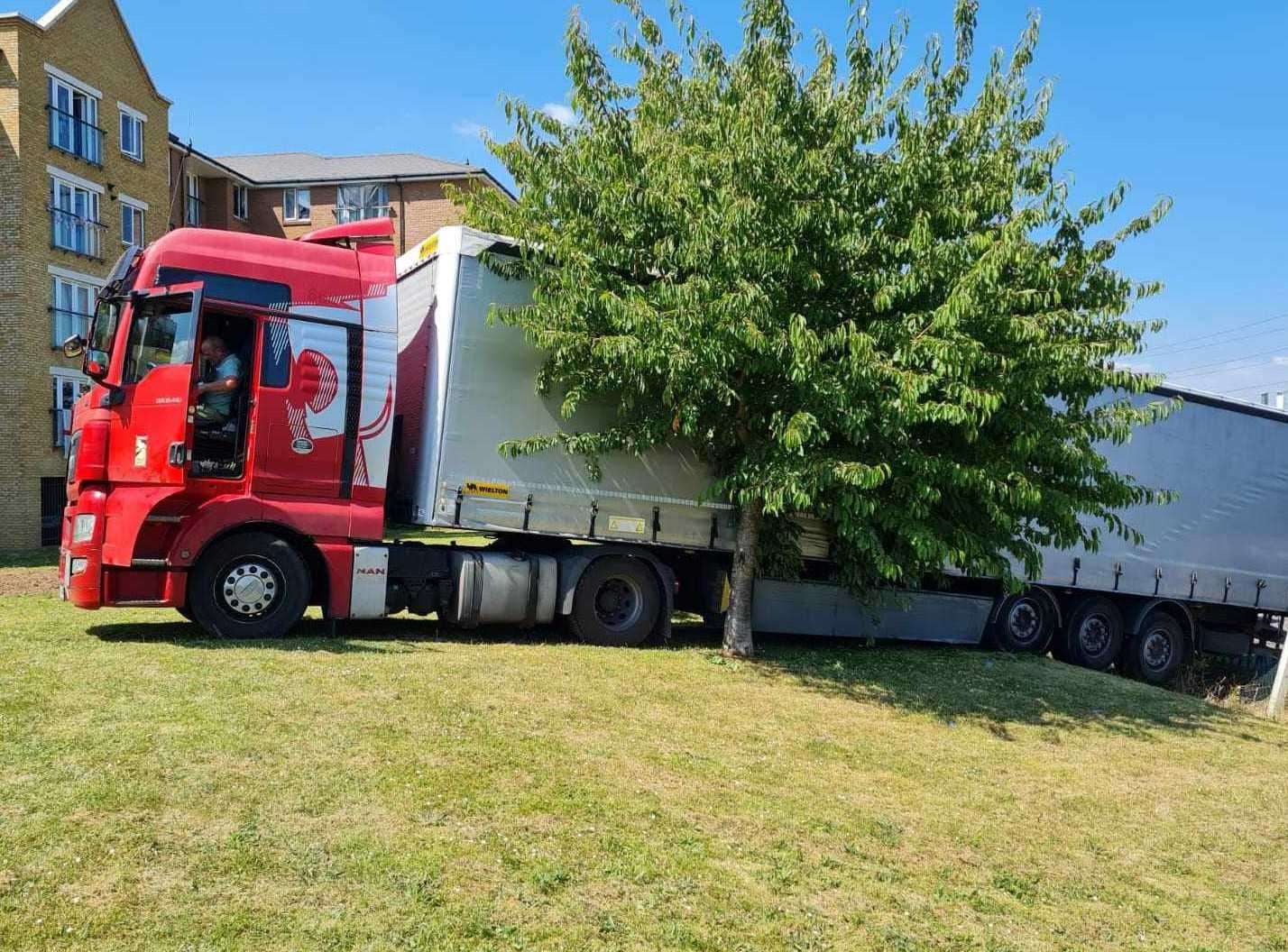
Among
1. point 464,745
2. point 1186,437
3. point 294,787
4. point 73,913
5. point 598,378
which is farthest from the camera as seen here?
point 1186,437

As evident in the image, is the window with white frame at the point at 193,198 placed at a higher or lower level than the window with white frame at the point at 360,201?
lower

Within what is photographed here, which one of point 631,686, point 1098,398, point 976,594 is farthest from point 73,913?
point 1098,398

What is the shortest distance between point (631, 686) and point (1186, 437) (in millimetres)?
9815

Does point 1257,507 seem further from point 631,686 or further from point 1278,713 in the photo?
point 631,686

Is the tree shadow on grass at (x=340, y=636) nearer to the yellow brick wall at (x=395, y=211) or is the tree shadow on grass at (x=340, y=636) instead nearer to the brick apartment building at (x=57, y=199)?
the brick apartment building at (x=57, y=199)

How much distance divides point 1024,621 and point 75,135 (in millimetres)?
28256

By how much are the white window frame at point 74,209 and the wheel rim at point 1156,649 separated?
91.1 feet

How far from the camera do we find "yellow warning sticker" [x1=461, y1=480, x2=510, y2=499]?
10148mm

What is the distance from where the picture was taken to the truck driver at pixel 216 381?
8977 millimetres

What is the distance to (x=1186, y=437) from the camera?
14438mm

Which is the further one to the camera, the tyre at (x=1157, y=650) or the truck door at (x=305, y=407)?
the tyre at (x=1157, y=650)

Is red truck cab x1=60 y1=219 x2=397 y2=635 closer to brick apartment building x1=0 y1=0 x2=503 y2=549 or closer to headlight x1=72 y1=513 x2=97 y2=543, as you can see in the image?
headlight x1=72 y1=513 x2=97 y2=543

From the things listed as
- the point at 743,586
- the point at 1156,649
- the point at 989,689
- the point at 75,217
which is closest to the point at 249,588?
the point at 743,586

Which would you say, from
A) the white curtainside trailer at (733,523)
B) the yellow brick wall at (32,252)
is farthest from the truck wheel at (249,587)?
the yellow brick wall at (32,252)
